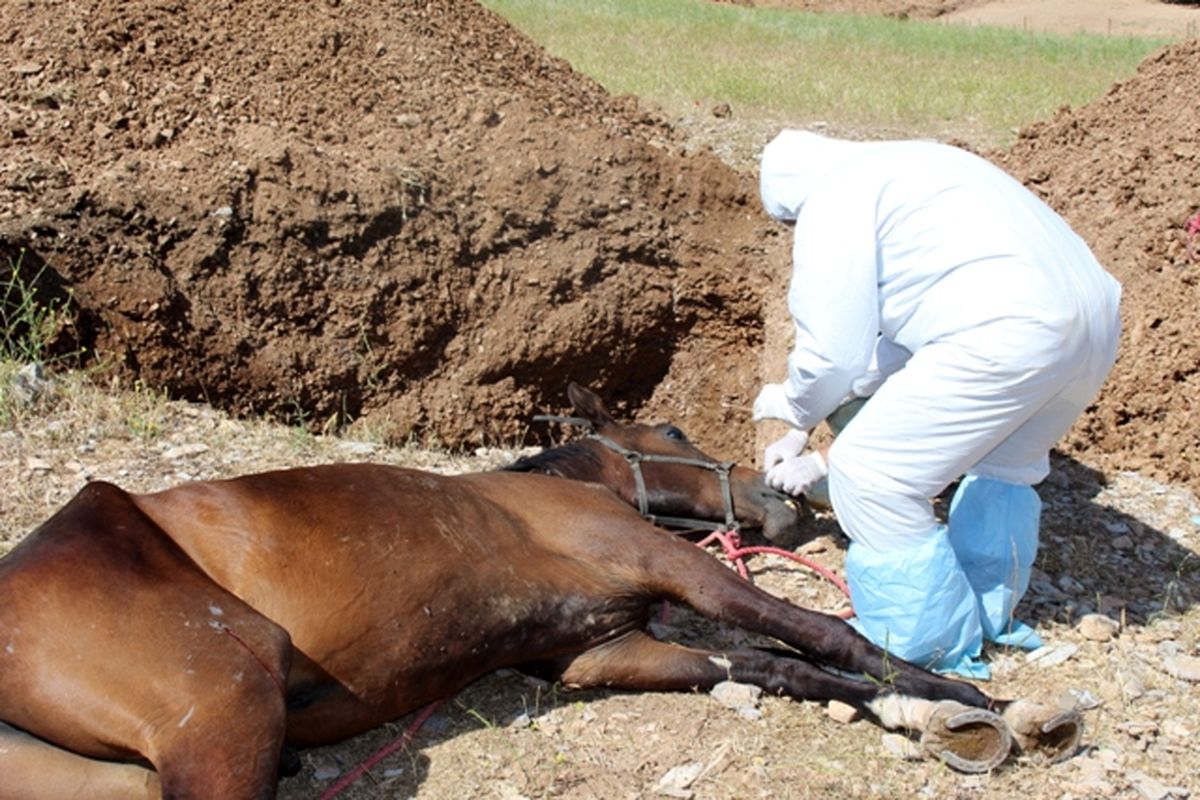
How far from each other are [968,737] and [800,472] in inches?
51.7

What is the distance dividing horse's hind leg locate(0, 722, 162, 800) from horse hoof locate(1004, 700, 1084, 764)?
239 cm

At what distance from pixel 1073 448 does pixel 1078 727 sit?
9.22ft

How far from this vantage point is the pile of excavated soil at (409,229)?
599 cm

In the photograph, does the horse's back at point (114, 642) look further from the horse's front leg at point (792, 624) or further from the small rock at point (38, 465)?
the small rock at point (38, 465)

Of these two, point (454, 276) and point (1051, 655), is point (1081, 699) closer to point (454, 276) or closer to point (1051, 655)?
point (1051, 655)

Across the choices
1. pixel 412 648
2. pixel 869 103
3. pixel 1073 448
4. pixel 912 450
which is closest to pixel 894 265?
pixel 912 450

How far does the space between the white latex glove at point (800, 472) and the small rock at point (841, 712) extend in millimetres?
950

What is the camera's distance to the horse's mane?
4820mm

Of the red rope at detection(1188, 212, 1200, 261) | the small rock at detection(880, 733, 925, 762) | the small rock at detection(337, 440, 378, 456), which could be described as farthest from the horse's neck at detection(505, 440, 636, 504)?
the red rope at detection(1188, 212, 1200, 261)

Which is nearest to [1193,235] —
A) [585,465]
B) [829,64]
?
[585,465]

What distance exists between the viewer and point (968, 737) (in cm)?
363

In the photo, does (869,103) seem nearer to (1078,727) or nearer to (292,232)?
(292,232)

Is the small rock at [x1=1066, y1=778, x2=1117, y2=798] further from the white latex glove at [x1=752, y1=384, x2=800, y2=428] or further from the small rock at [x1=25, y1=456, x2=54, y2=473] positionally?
the small rock at [x1=25, y1=456, x2=54, y2=473]

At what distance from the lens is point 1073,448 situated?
20.5ft
